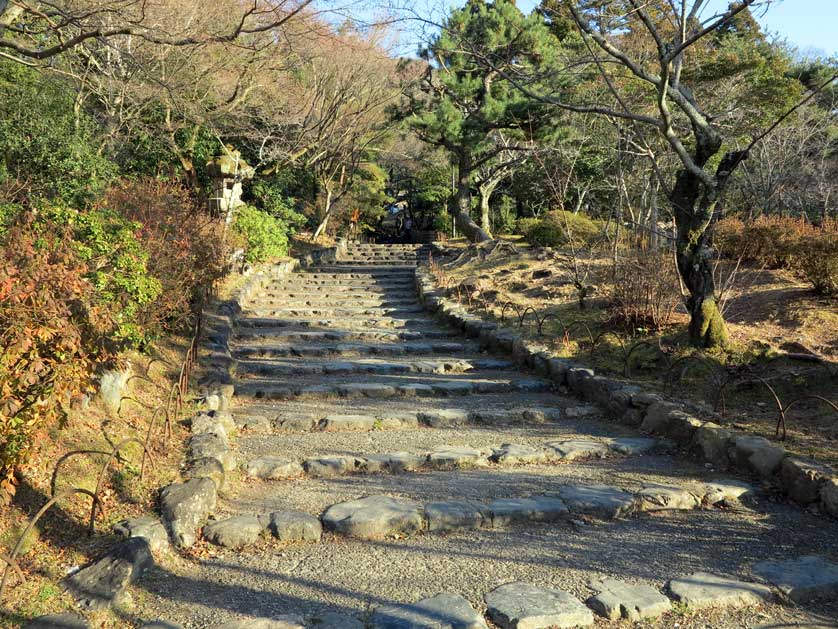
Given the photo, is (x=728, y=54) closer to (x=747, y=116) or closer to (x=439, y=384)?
(x=747, y=116)

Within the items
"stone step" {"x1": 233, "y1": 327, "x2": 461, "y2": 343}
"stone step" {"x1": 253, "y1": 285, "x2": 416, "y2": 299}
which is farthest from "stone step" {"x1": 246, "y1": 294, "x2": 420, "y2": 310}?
"stone step" {"x1": 233, "y1": 327, "x2": 461, "y2": 343}

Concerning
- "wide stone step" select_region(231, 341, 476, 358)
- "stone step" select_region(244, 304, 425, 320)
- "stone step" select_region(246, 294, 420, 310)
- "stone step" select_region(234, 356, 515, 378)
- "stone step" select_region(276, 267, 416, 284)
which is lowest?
"stone step" select_region(234, 356, 515, 378)

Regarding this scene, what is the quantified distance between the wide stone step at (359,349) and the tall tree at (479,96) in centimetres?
730

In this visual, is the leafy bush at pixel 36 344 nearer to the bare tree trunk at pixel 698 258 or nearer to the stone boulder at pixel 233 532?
the stone boulder at pixel 233 532

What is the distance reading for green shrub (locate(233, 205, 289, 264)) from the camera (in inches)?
561

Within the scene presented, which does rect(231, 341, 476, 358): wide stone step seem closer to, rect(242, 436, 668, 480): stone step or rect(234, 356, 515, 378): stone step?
rect(234, 356, 515, 378): stone step

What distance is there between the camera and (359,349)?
8977 millimetres

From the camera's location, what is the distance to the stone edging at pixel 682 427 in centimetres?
417

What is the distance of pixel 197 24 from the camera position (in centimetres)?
1056

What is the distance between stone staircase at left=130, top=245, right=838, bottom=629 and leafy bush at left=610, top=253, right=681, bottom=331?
4.66 feet

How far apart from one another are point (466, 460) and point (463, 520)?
1.08 metres

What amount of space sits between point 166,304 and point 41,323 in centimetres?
292

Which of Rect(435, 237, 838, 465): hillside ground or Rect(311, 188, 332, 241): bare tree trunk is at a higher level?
Rect(311, 188, 332, 241): bare tree trunk

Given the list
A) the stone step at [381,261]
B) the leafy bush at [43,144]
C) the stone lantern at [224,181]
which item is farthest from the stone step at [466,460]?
the stone step at [381,261]
